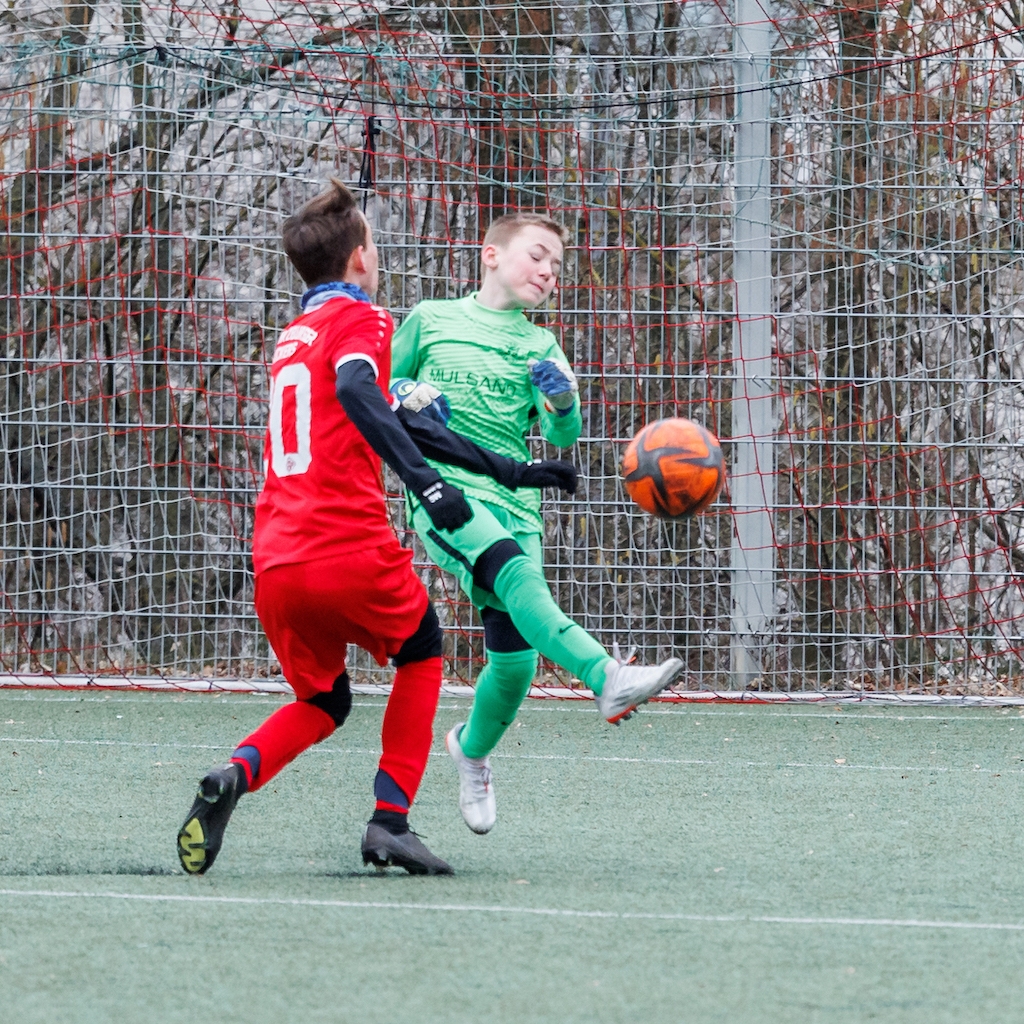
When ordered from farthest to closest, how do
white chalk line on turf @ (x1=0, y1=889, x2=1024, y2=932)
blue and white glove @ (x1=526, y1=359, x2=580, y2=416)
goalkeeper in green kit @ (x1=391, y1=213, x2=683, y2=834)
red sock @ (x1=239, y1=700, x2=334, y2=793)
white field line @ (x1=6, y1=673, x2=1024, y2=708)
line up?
white field line @ (x1=6, y1=673, x2=1024, y2=708)
blue and white glove @ (x1=526, y1=359, x2=580, y2=416)
goalkeeper in green kit @ (x1=391, y1=213, x2=683, y2=834)
red sock @ (x1=239, y1=700, x2=334, y2=793)
white chalk line on turf @ (x1=0, y1=889, x2=1024, y2=932)

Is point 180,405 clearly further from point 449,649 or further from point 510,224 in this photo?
point 510,224

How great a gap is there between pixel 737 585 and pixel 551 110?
2.41m

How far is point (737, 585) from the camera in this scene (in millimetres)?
7336

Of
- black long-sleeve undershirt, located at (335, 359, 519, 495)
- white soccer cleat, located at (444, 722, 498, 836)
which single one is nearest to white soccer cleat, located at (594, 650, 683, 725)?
black long-sleeve undershirt, located at (335, 359, 519, 495)

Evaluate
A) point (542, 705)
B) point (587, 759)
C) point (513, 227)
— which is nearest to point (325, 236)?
point (513, 227)

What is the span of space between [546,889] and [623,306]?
4645 millimetres

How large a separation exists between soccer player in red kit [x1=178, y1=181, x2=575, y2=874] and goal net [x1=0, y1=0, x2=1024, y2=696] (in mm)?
3834

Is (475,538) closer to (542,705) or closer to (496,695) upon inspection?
(496,695)

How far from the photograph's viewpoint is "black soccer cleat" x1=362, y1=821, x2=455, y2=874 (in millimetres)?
3404

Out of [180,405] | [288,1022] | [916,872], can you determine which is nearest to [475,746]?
[916,872]

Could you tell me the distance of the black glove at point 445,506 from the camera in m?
3.32

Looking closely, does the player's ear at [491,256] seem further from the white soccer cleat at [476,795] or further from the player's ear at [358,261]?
the white soccer cleat at [476,795]

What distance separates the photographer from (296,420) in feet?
11.2

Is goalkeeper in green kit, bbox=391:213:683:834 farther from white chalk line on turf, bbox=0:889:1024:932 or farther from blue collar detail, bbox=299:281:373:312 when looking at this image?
white chalk line on turf, bbox=0:889:1024:932
